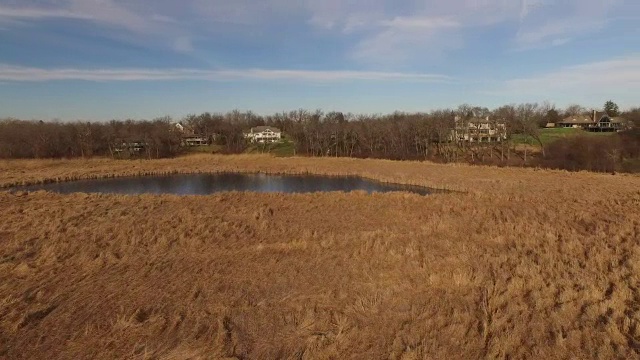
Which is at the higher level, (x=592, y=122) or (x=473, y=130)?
(x=592, y=122)

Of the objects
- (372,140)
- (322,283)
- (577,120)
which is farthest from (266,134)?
(322,283)

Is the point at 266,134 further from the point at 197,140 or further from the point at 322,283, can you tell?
the point at 322,283

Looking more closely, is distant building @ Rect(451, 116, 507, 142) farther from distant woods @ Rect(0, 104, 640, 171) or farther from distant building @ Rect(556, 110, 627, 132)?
distant building @ Rect(556, 110, 627, 132)

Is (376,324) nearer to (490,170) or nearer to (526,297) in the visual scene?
(526,297)

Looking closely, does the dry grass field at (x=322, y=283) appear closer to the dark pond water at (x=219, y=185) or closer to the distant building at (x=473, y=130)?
the dark pond water at (x=219, y=185)

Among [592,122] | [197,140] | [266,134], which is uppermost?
[592,122]

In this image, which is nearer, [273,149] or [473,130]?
[473,130]

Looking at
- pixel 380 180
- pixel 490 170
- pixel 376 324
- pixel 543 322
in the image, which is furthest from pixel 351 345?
pixel 490 170
